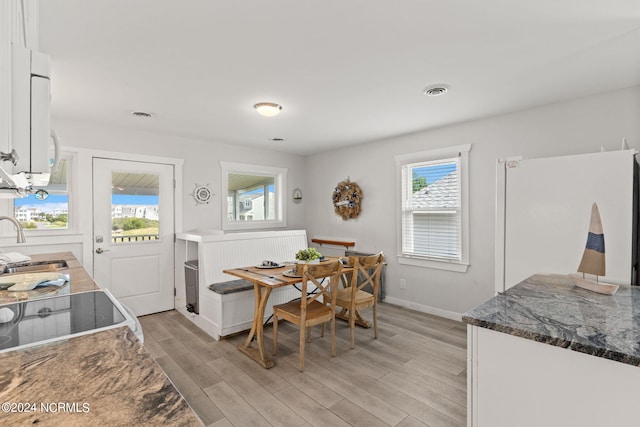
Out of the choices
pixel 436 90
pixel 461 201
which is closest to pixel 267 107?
pixel 436 90

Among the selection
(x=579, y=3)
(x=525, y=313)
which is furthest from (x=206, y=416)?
(x=579, y=3)

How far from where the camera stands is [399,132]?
411 centimetres

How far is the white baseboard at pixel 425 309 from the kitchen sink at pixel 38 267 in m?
3.67

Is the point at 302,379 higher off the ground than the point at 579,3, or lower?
lower

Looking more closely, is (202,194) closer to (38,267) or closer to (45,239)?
(45,239)

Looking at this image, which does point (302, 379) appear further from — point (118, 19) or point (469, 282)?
point (118, 19)

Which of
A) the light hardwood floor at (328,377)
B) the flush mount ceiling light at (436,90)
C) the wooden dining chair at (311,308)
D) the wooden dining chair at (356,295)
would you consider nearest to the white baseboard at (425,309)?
the light hardwood floor at (328,377)

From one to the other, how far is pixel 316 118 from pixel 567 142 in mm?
2432

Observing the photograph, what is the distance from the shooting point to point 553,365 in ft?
3.59

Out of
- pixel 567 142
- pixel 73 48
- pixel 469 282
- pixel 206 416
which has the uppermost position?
pixel 73 48

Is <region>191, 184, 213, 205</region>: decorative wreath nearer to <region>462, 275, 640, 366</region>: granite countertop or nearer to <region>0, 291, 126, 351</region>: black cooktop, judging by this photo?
<region>0, 291, 126, 351</region>: black cooktop

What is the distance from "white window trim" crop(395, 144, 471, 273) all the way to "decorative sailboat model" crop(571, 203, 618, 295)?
6.16 feet

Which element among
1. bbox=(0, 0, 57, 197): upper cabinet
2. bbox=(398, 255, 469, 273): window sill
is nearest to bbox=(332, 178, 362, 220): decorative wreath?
bbox=(398, 255, 469, 273): window sill

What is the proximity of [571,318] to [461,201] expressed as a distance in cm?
258
